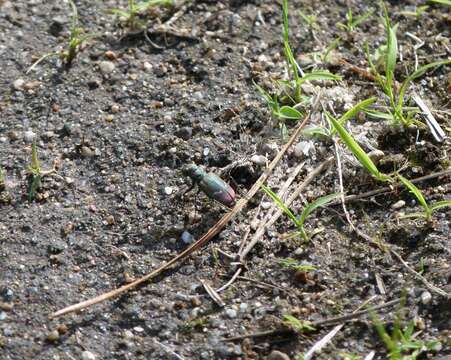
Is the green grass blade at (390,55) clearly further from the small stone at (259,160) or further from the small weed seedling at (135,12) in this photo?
the small weed seedling at (135,12)

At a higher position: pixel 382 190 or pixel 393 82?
pixel 393 82

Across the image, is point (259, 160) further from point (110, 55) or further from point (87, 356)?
point (87, 356)

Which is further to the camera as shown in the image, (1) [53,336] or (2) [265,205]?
(2) [265,205]

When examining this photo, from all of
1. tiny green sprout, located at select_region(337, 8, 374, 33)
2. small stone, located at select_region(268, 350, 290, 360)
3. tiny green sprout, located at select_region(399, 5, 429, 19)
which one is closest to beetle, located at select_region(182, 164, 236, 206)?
small stone, located at select_region(268, 350, 290, 360)

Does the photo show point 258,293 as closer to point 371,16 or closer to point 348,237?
point 348,237

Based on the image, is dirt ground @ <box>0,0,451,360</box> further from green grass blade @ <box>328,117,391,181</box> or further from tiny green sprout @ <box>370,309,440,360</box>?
green grass blade @ <box>328,117,391,181</box>

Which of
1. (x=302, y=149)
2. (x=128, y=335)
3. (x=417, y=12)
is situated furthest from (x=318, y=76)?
(x=128, y=335)

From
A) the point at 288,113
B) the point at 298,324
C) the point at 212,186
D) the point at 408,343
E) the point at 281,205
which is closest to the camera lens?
the point at 408,343

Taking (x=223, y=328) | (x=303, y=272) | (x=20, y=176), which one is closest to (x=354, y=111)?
(x=303, y=272)

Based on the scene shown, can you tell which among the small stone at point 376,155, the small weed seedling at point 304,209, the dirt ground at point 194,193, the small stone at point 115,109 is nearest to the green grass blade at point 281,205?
the small weed seedling at point 304,209
